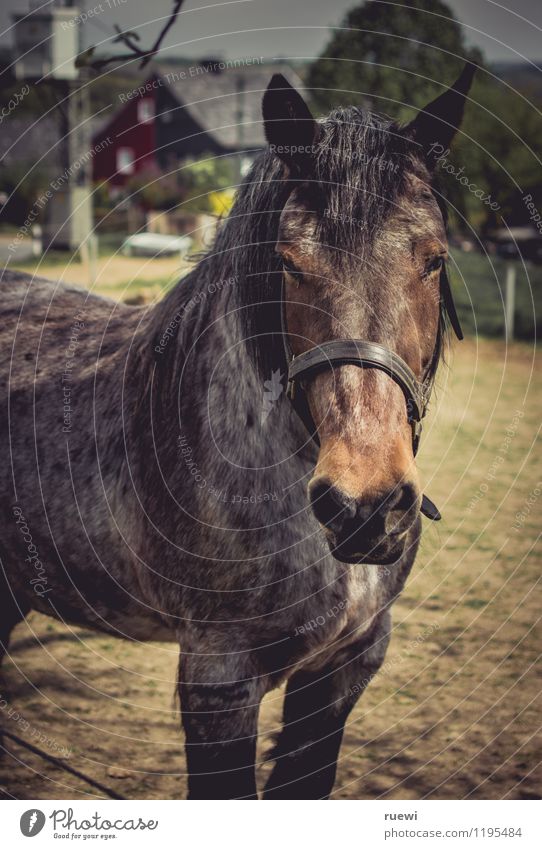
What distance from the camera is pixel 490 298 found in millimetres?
20078

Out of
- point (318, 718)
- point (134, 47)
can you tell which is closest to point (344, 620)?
point (318, 718)

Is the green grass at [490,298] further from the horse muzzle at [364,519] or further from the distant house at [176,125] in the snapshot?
the distant house at [176,125]

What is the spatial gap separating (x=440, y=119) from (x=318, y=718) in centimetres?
240

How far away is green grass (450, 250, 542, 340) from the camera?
56.6 ft

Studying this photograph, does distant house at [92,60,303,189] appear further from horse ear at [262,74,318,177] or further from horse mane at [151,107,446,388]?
horse ear at [262,74,318,177]

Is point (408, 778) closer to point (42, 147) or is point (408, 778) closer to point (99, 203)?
point (99, 203)

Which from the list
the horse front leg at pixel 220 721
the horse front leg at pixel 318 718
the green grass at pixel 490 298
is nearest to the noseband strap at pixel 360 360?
the horse front leg at pixel 220 721

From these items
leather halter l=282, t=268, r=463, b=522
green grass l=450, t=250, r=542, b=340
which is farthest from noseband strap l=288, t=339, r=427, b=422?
green grass l=450, t=250, r=542, b=340

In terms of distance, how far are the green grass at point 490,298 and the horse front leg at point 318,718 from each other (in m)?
12.8

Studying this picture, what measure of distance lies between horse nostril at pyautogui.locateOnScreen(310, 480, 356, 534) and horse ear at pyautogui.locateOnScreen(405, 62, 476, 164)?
1.16 meters

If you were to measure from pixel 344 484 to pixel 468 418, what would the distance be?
9.94 meters

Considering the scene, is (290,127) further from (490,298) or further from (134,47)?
(490,298)
